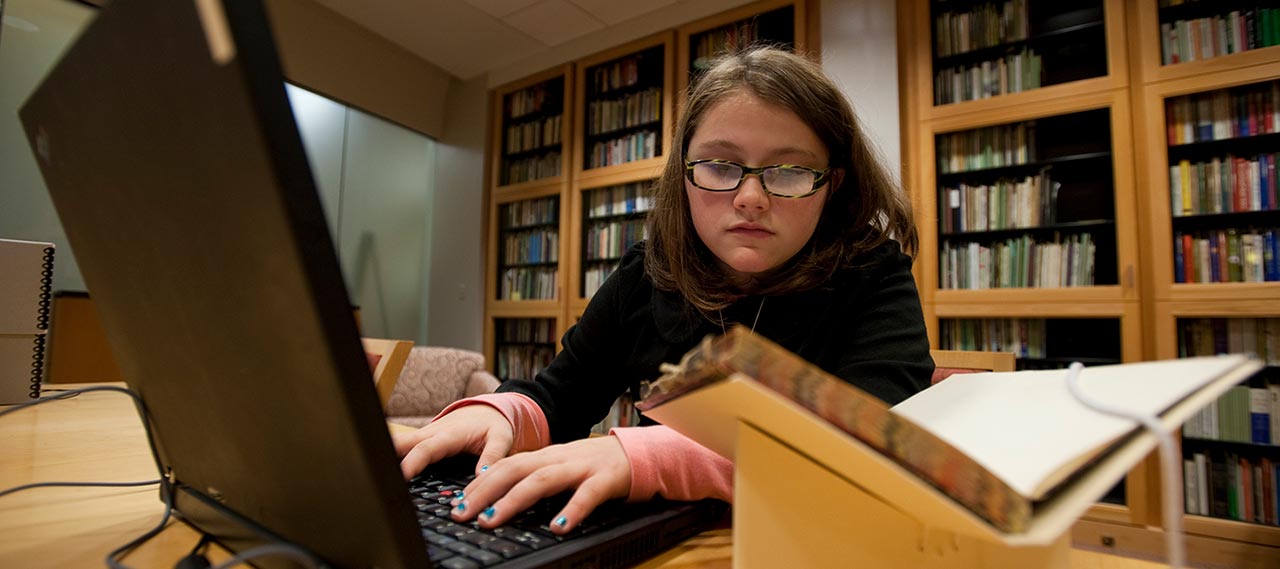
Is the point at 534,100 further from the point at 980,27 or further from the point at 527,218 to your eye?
the point at 980,27

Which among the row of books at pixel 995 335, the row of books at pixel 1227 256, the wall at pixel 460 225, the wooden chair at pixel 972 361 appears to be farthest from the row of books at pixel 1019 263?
the wall at pixel 460 225

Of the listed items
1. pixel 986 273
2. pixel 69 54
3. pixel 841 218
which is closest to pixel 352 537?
pixel 69 54

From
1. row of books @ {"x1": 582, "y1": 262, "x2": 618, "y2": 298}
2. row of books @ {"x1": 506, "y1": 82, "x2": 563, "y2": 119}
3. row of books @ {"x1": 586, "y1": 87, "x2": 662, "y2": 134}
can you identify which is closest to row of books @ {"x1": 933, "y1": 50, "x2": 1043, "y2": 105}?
row of books @ {"x1": 586, "y1": 87, "x2": 662, "y2": 134}

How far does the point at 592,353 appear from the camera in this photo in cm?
94

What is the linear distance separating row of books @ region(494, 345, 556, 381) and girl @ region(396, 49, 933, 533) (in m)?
2.89

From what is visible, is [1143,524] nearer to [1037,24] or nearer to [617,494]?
[1037,24]

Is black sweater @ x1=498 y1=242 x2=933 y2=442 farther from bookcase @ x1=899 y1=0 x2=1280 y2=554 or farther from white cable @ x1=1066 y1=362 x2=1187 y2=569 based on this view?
bookcase @ x1=899 y1=0 x2=1280 y2=554

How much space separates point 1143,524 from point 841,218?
7.07ft

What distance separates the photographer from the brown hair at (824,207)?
754 mm

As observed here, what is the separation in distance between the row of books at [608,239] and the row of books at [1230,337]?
2.46 meters

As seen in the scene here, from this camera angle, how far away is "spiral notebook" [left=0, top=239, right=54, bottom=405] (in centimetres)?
111

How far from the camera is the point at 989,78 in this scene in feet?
8.18

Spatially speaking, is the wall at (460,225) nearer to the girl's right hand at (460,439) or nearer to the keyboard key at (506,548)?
the girl's right hand at (460,439)

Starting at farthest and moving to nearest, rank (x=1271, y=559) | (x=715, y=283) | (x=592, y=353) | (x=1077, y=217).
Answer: (x=1077, y=217)
(x=1271, y=559)
(x=592, y=353)
(x=715, y=283)
